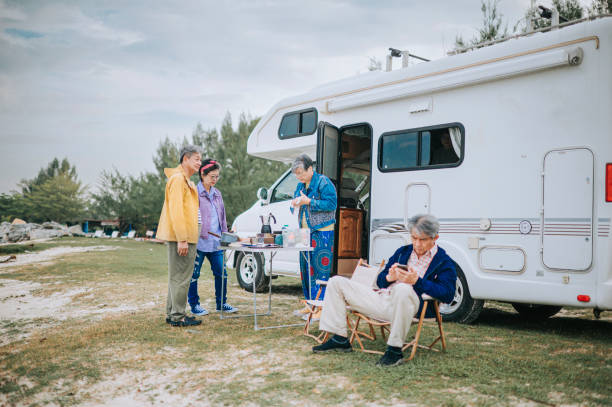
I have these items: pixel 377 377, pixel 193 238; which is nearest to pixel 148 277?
pixel 193 238

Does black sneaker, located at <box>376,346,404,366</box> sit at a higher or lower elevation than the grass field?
higher

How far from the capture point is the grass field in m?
2.99

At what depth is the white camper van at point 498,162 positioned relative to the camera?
4.30 metres

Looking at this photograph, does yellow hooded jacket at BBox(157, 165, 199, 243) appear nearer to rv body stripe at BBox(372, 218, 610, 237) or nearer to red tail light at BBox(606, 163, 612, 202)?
rv body stripe at BBox(372, 218, 610, 237)

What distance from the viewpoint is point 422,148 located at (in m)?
5.41

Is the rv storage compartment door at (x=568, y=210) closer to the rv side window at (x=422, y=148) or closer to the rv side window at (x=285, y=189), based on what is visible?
the rv side window at (x=422, y=148)

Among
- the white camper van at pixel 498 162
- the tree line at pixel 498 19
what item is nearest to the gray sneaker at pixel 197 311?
the white camper van at pixel 498 162

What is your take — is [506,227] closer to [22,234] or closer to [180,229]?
[180,229]

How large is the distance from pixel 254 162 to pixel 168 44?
719cm

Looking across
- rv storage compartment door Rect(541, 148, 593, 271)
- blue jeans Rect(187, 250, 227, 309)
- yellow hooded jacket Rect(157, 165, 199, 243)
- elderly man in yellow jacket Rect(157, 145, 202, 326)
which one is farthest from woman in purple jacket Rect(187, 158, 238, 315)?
rv storage compartment door Rect(541, 148, 593, 271)

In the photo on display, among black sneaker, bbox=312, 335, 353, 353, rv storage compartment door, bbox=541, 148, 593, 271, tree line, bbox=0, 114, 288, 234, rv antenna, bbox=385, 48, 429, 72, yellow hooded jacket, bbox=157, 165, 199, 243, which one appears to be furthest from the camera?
tree line, bbox=0, 114, 288, 234

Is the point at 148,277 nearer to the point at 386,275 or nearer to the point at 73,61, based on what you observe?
the point at 386,275

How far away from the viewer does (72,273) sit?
977 centimetres

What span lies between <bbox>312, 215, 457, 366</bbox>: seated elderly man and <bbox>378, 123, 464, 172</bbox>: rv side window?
5.60 ft
